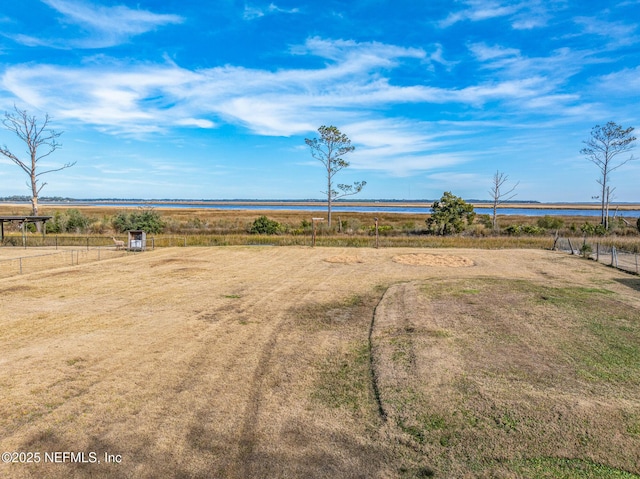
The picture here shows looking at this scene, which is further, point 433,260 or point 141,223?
point 141,223

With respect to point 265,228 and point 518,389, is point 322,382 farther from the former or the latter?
point 265,228

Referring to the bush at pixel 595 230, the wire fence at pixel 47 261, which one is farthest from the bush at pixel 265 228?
the bush at pixel 595 230

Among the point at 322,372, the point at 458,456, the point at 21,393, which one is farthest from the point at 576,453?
the point at 21,393

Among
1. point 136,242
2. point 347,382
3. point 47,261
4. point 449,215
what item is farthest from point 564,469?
point 449,215

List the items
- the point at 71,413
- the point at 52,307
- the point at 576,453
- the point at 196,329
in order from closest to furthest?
the point at 576,453, the point at 71,413, the point at 196,329, the point at 52,307

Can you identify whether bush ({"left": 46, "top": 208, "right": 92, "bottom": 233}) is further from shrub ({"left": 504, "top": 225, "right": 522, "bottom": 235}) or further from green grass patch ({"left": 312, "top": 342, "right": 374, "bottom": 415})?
shrub ({"left": 504, "top": 225, "right": 522, "bottom": 235})

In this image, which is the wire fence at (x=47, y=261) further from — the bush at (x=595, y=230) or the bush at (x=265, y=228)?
the bush at (x=595, y=230)

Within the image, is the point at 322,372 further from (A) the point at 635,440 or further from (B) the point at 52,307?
(B) the point at 52,307
